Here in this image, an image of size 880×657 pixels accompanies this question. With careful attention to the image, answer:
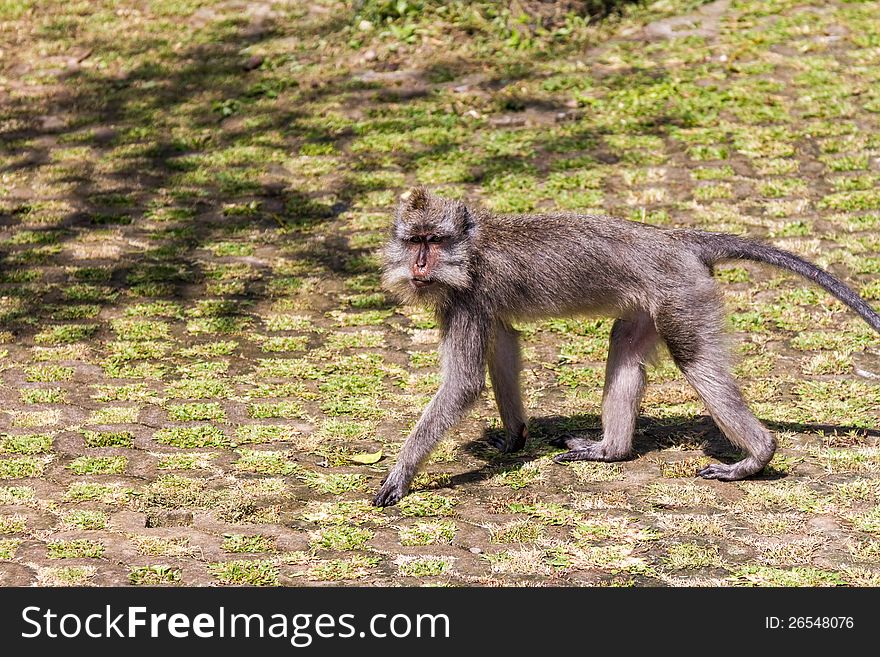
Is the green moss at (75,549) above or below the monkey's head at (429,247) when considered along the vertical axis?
below

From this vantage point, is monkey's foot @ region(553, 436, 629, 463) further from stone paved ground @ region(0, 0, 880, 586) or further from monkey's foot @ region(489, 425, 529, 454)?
monkey's foot @ region(489, 425, 529, 454)

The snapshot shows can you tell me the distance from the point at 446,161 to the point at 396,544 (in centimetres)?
601

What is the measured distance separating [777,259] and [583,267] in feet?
3.52

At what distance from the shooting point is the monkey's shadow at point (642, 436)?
22.6 ft

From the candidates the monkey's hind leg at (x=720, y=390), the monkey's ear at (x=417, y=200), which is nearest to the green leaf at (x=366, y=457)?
the monkey's ear at (x=417, y=200)

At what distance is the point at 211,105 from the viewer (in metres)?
12.7

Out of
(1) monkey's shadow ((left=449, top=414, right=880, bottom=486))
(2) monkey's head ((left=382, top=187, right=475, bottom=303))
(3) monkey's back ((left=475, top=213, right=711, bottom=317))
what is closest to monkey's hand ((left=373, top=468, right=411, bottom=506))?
(1) monkey's shadow ((left=449, top=414, right=880, bottom=486))

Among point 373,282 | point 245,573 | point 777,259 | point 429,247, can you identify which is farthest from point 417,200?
point 373,282

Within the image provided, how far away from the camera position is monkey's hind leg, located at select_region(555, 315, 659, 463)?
676 centimetres

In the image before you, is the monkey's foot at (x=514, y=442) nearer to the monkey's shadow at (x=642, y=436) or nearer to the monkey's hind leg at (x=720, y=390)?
the monkey's shadow at (x=642, y=436)

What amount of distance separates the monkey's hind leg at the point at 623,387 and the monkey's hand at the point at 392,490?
1.01 meters

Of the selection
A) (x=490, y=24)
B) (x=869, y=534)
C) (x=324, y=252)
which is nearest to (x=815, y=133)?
(x=490, y=24)

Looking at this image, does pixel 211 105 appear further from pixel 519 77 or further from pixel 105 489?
pixel 105 489

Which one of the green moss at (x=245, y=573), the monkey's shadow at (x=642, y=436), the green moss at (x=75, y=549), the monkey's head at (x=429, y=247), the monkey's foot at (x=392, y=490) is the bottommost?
the monkey's shadow at (x=642, y=436)
